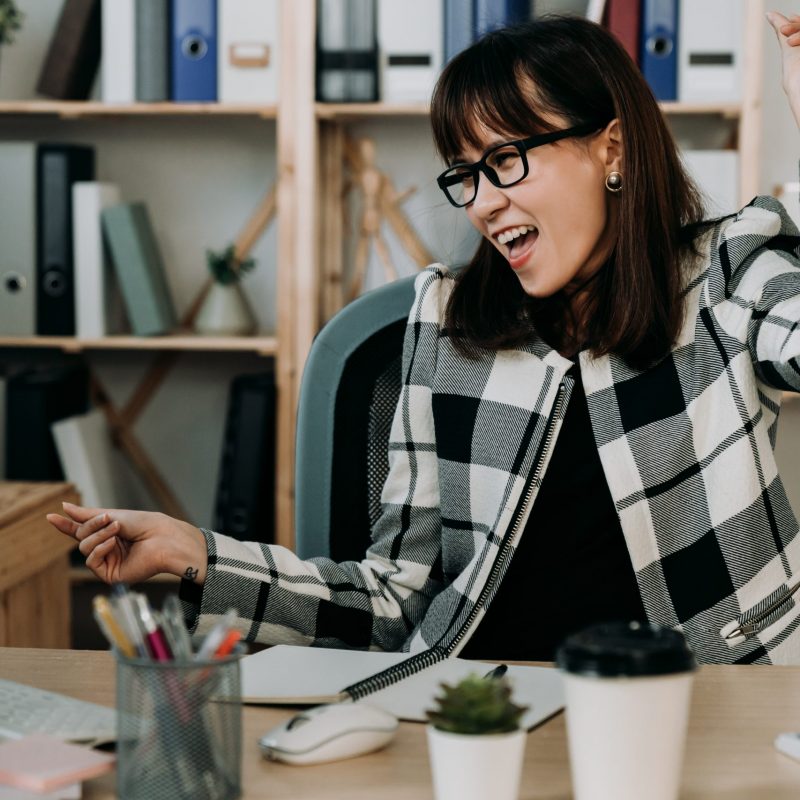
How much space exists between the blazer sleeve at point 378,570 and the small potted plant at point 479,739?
0.47 metres

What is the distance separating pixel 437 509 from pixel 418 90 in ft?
4.33

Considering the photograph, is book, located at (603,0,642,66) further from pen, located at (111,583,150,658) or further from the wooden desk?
pen, located at (111,583,150,658)

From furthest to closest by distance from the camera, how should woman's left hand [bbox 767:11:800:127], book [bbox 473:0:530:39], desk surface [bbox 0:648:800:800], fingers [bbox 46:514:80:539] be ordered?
book [bbox 473:0:530:39] → woman's left hand [bbox 767:11:800:127] → fingers [bbox 46:514:80:539] → desk surface [bbox 0:648:800:800]

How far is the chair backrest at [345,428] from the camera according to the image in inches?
51.3

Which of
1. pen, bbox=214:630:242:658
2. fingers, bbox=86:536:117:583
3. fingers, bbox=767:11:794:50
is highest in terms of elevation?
fingers, bbox=767:11:794:50

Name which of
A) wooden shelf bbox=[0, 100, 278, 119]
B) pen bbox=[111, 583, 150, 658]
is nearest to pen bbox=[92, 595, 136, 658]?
pen bbox=[111, 583, 150, 658]

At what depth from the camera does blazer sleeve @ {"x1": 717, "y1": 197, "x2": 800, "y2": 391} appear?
1.13m

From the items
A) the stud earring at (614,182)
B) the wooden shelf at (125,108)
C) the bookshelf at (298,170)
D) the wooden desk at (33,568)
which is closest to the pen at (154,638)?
the stud earring at (614,182)

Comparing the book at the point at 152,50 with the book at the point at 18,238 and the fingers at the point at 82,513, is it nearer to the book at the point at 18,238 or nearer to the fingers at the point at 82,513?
the book at the point at 18,238

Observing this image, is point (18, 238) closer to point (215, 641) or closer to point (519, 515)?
point (519, 515)

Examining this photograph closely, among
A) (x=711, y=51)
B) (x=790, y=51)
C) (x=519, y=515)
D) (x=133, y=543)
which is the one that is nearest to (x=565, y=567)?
(x=519, y=515)

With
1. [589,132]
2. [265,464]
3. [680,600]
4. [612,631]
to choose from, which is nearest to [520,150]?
[589,132]

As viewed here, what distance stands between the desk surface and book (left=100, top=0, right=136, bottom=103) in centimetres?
173

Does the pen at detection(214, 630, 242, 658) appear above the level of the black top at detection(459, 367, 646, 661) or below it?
above
